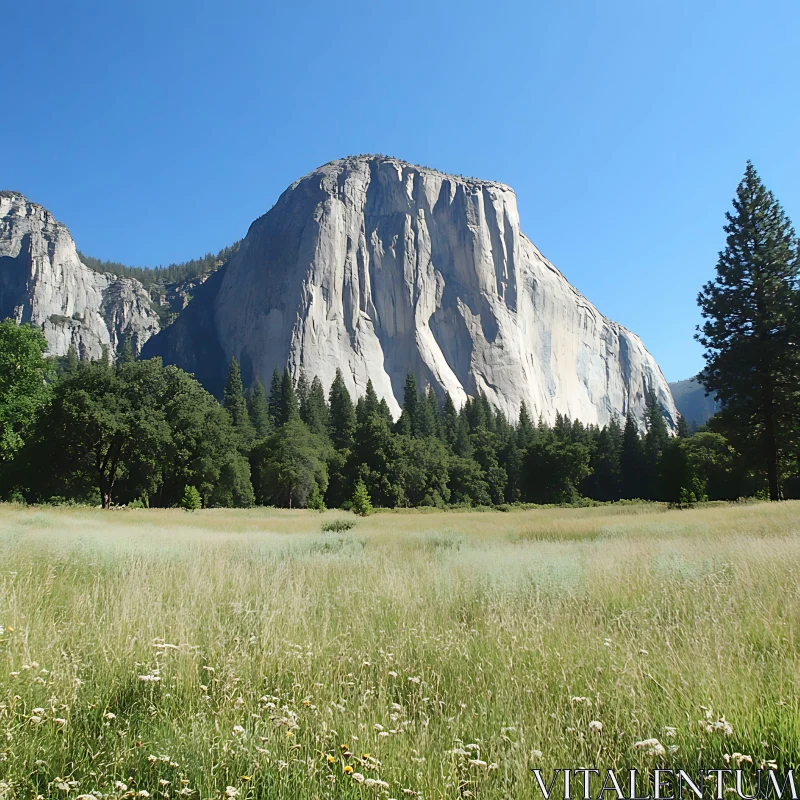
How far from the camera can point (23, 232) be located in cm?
15875

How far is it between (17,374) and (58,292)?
152150 millimetres

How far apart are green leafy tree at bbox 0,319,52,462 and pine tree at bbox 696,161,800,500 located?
3616cm

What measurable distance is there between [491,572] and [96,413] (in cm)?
3246

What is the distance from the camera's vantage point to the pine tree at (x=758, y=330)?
76.2ft

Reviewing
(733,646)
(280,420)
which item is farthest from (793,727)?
(280,420)

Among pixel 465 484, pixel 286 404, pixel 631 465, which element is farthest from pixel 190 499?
Answer: pixel 631 465

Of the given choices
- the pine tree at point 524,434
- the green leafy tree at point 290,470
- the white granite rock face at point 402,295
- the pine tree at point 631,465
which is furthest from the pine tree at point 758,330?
the white granite rock face at point 402,295

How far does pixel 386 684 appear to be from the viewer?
151 inches

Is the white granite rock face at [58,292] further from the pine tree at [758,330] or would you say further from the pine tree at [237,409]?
the pine tree at [758,330]

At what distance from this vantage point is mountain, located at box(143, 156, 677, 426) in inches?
4702

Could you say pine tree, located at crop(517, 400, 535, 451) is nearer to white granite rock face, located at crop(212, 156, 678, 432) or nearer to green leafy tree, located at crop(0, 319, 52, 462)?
white granite rock face, located at crop(212, 156, 678, 432)

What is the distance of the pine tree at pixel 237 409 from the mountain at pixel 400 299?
2954 centimetres

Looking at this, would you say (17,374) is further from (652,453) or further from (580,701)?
(652,453)

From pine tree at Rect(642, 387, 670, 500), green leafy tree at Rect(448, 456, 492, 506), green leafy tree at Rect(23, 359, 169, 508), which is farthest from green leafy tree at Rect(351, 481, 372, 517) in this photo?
pine tree at Rect(642, 387, 670, 500)
